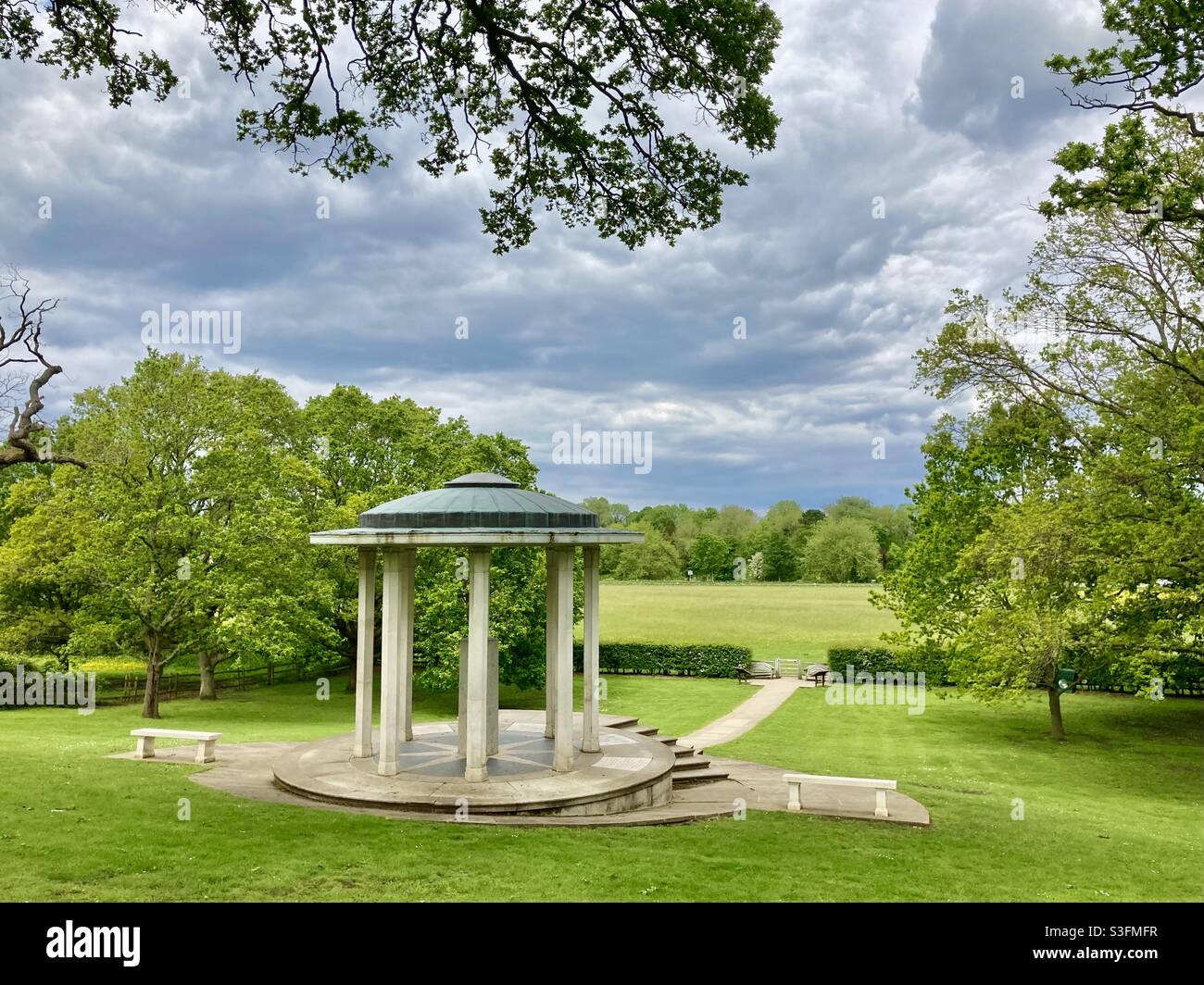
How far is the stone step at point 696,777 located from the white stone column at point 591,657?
1.61m

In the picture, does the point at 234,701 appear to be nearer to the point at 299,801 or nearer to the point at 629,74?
the point at 299,801

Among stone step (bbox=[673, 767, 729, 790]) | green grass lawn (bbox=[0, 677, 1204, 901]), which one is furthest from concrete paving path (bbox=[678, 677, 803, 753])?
green grass lawn (bbox=[0, 677, 1204, 901])

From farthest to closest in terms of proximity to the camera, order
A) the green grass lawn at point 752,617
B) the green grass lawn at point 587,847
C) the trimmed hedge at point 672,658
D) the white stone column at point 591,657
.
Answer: the green grass lawn at point 752,617 → the trimmed hedge at point 672,658 → the white stone column at point 591,657 → the green grass lawn at point 587,847

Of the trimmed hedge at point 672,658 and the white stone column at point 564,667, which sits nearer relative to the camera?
the white stone column at point 564,667

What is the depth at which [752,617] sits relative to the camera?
6281 cm

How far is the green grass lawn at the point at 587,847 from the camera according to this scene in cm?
760

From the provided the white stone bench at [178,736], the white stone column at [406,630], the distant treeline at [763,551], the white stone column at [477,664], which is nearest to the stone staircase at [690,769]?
the white stone column at [477,664]

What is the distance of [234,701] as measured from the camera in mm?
30094

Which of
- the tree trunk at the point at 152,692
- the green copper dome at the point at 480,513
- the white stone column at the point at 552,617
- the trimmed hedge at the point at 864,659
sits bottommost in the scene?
the trimmed hedge at the point at 864,659

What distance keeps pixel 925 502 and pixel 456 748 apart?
805 inches

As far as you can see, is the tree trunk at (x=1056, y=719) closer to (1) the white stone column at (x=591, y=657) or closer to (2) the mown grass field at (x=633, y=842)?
(2) the mown grass field at (x=633, y=842)

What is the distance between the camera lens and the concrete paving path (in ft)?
76.2
